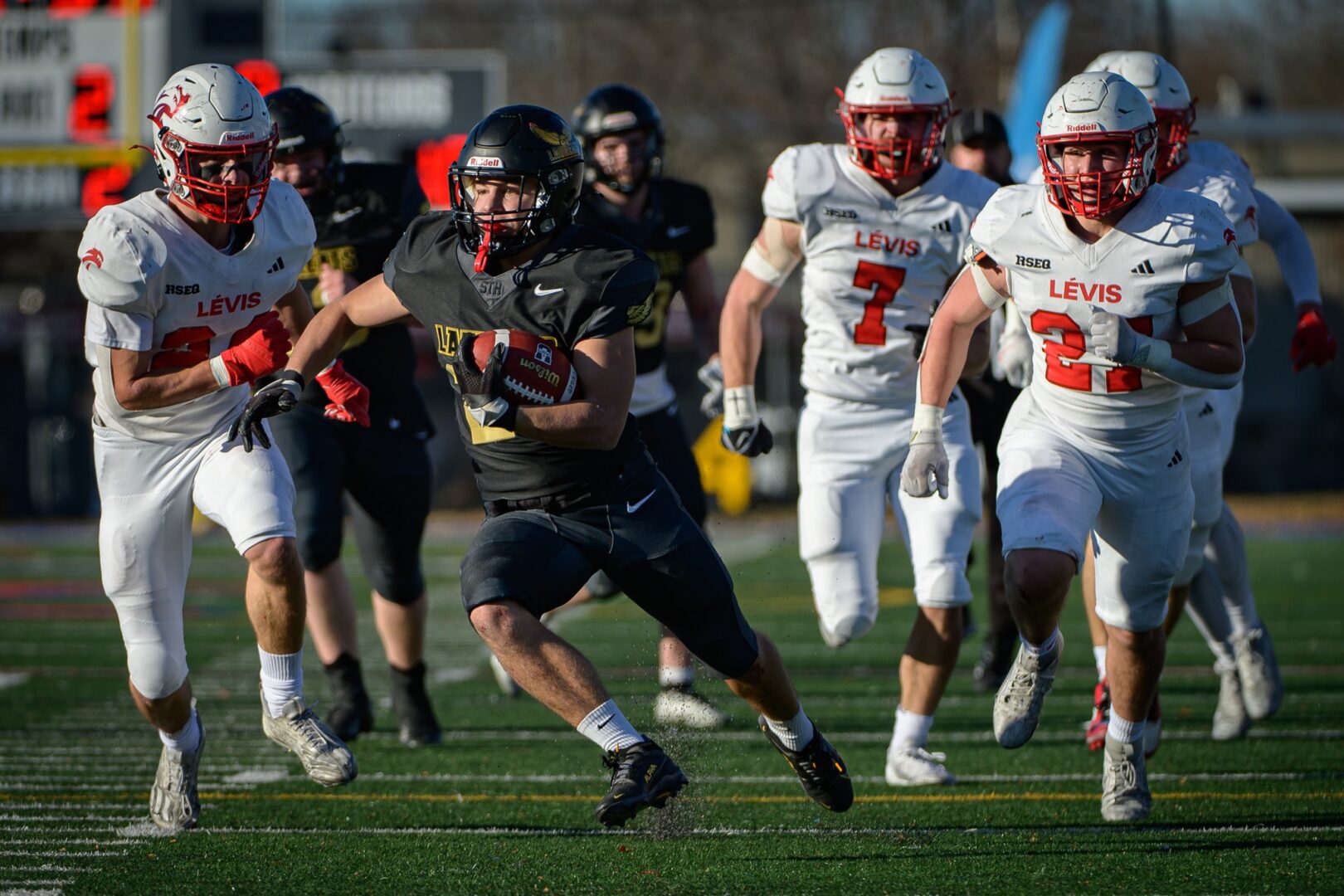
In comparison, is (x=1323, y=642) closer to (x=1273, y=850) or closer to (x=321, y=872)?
(x=1273, y=850)

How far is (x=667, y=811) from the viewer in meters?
4.23

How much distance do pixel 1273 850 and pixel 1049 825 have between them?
0.54m

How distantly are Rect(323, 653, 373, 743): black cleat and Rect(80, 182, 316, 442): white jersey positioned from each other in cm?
136

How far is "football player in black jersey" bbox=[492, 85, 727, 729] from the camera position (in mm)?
5805

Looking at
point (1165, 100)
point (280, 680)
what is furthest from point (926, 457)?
point (280, 680)

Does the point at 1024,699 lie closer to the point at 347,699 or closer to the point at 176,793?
the point at 176,793

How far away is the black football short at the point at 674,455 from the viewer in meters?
5.72

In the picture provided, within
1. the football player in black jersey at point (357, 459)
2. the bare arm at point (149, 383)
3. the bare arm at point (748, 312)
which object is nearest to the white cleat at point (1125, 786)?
the bare arm at point (748, 312)

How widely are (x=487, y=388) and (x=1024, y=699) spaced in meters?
1.54

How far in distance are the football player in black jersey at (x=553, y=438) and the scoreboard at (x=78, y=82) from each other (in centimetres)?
1024

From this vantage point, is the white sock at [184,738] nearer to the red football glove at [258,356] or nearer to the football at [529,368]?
the red football glove at [258,356]

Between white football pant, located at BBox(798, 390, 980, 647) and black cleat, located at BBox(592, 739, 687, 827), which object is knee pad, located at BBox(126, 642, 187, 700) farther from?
white football pant, located at BBox(798, 390, 980, 647)

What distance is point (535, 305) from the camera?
386cm

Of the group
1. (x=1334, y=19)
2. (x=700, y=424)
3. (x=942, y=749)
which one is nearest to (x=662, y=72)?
(x=700, y=424)
